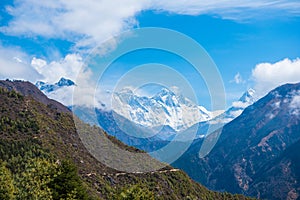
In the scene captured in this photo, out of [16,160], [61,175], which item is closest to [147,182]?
[16,160]

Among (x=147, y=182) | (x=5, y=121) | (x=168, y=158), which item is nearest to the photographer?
(x=168, y=158)

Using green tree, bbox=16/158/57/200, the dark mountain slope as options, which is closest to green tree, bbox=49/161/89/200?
green tree, bbox=16/158/57/200

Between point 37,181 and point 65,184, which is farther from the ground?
point 37,181

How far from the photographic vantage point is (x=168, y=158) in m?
58.0

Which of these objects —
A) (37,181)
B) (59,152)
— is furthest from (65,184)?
(59,152)

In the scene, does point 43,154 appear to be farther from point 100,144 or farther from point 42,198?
point 42,198

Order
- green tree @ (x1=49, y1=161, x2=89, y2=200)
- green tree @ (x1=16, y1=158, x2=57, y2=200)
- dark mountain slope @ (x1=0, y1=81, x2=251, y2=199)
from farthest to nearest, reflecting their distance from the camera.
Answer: dark mountain slope @ (x1=0, y1=81, x2=251, y2=199) → green tree @ (x1=49, y1=161, x2=89, y2=200) → green tree @ (x1=16, y1=158, x2=57, y2=200)

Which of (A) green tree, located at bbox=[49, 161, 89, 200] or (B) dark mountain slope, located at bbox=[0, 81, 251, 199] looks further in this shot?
(B) dark mountain slope, located at bbox=[0, 81, 251, 199]

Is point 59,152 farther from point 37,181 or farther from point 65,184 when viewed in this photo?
point 37,181

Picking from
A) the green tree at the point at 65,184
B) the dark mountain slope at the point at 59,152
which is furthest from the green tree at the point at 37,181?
the dark mountain slope at the point at 59,152

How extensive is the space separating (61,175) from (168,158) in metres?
15.6

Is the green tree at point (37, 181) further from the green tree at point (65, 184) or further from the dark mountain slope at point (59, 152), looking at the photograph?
the dark mountain slope at point (59, 152)

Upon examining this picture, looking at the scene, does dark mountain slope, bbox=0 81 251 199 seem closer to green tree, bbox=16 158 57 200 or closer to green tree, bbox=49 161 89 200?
green tree, bbox=49 161 89 200

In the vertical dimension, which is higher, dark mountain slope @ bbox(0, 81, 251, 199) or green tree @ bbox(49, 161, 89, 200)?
dark mountain slope @ bbox(0, 81, 251, 199)
